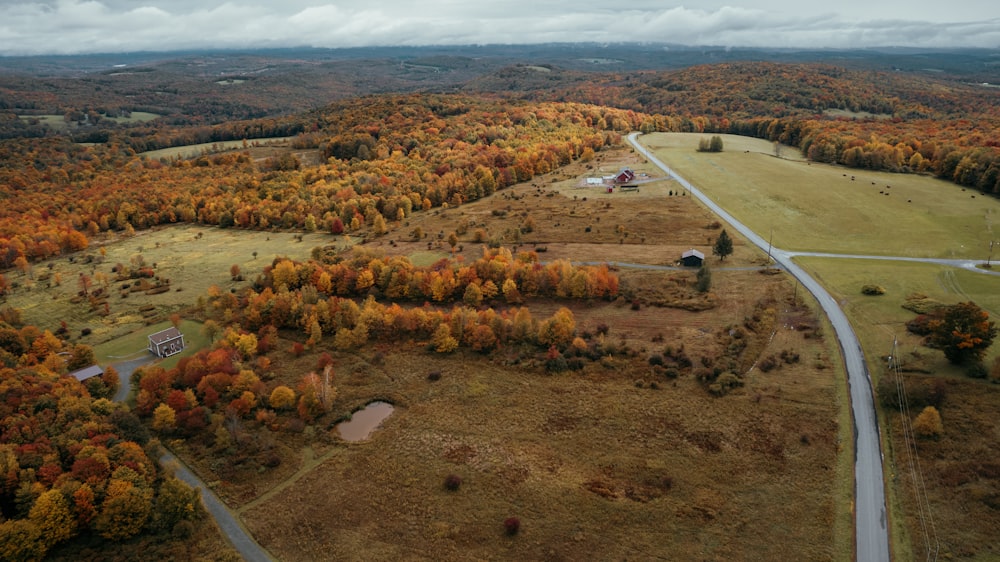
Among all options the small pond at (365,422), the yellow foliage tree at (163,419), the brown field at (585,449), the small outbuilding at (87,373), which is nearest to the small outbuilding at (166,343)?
the small outbuilding at (87,373)

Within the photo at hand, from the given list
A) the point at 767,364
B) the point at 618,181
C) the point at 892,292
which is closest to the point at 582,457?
the point at 767,364

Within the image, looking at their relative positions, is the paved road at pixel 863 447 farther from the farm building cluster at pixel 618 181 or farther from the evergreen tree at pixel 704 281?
the farm building cluster at pixel 618 181

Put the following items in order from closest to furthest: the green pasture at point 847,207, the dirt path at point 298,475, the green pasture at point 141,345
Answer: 1. the dirt path at point 298,475
2. the green pasture at point 141,345
3. the green pasture at point 847,207

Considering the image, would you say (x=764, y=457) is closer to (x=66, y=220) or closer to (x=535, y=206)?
(x=535, y=206)

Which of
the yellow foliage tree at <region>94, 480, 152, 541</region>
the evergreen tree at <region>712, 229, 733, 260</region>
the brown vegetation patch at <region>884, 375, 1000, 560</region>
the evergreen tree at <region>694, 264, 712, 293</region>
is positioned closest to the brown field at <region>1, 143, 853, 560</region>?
the evergreen tree at <region>694, 264, 712, 293</region>

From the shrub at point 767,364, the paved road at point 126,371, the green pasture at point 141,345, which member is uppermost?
the shrub at point 767,364

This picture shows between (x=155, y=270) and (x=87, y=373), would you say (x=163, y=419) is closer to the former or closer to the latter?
(x=87, y=373)
